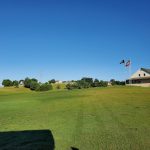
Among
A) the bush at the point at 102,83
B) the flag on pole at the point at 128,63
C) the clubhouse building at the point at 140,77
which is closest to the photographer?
the flag on pole at the point at 128,63

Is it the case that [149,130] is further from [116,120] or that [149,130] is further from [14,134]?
[14,134]

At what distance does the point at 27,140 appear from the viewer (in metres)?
9.77

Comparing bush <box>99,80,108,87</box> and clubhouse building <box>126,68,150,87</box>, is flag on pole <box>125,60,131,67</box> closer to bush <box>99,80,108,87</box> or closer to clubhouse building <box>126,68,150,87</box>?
clubhouse building <box>126,68,150,87</box>

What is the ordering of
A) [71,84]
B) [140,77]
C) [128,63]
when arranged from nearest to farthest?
[128,63] < [71,84] < [140,77]

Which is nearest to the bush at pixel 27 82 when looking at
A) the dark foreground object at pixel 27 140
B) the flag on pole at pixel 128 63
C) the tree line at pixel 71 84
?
the tree line at pixel 71 84

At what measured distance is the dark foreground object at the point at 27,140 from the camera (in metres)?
8.79

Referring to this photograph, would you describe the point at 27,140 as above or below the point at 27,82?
below

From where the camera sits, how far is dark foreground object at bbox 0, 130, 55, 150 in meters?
8.79

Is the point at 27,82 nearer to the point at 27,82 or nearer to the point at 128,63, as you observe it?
the point at 27,82

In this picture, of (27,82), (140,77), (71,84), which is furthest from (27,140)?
(27,82)

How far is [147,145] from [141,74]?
83042 millimetres

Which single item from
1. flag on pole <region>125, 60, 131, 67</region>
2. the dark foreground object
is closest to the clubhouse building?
flag on pole <region>125, 60, 131, 67</region>

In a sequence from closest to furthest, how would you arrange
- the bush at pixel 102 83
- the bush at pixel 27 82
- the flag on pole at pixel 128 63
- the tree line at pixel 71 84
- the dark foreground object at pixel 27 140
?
the dark foreground object at pixel 27 140
the flag on pole at pixel 128 63
the tree line at pixel 71 84
the bush at pixel 102 83
the bush at pixel 27 82

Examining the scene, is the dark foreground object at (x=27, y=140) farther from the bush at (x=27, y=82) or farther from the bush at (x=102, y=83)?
the bush at (x=27, y=82)
